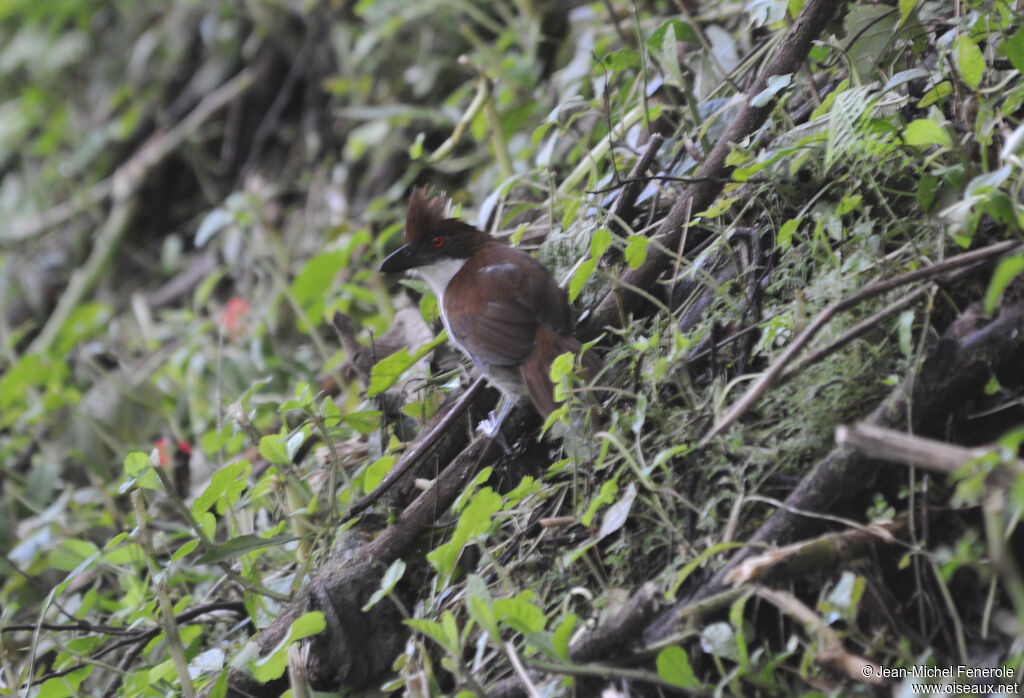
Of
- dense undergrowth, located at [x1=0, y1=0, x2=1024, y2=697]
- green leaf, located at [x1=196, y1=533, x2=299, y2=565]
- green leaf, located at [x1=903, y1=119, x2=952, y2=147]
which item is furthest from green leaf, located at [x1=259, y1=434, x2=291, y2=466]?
green leaf, located at [x1=903, y1=119, x2=952, y2=147]

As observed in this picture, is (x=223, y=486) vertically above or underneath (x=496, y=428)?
above

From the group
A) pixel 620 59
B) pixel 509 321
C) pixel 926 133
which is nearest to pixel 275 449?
pixel 509 321

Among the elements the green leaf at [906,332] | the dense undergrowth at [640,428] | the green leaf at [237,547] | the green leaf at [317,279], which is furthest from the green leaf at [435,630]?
the green leaf at [317,279]

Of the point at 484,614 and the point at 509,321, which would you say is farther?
the point at 509,321

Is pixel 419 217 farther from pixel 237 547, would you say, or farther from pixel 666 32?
pixel 237 547

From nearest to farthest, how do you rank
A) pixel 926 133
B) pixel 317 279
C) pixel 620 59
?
pixel 926 133
pixel 620 59
pixel 317 279

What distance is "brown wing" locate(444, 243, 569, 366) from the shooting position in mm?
2668

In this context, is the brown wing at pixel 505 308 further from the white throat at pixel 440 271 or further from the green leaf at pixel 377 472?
the green leaf at pixel 377 472

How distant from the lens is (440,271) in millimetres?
3283

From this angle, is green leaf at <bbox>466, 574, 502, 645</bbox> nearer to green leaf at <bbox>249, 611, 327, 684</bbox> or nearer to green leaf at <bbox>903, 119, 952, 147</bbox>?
green leaf at <bbox>249, 611, 327, 684</bbox>

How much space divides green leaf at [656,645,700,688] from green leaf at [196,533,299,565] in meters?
1.11

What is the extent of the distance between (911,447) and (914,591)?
41cm

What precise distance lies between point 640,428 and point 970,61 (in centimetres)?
111

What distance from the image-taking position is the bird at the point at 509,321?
2.58 meters
